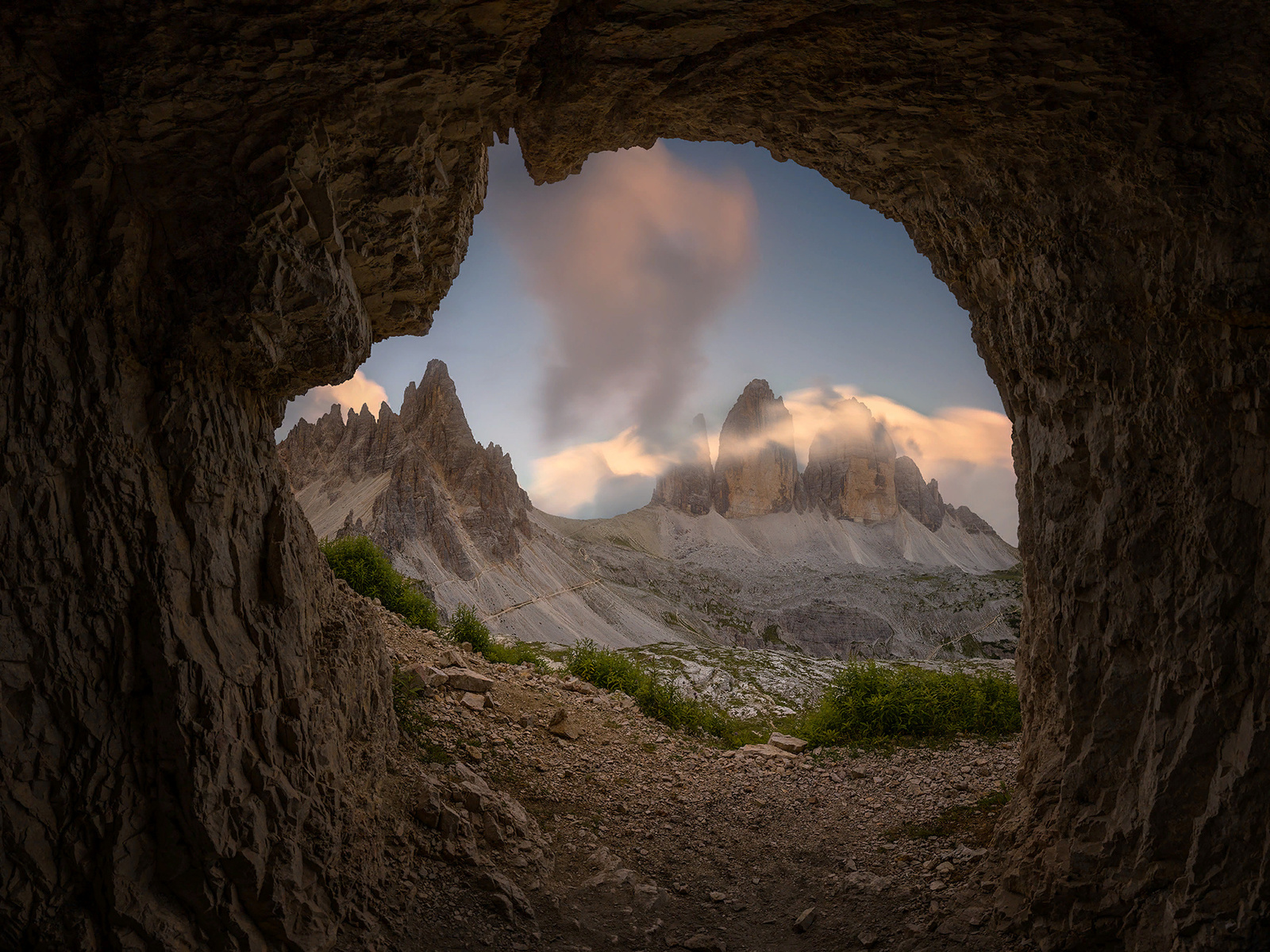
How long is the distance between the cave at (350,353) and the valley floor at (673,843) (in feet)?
3.09

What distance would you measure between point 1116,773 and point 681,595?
6989 centimetres

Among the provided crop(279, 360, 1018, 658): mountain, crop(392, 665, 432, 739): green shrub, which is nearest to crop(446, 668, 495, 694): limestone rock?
crop(392, 665, 432, 739): green shrub

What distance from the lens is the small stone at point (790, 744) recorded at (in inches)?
493

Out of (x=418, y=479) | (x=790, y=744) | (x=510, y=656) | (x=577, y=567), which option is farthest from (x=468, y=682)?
(x=577, y=567)

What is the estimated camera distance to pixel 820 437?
14312 cm

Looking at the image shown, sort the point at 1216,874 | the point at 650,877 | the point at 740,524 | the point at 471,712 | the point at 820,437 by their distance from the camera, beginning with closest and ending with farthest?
the point at 1216,874 → the point at 650,877 → the point at 471,712 → the point at 740,524 → the point at 820,437

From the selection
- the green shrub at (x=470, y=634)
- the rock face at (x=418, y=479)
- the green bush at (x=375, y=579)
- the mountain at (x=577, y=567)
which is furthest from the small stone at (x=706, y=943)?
the rock face at (x=418, y=479)

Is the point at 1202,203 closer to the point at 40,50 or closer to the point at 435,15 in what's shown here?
the point at 435,15

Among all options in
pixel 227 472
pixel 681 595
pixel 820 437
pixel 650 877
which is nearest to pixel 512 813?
pixel 650 877

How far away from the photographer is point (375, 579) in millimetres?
15188

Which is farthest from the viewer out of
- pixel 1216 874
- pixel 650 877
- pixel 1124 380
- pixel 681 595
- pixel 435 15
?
pixel 681 595

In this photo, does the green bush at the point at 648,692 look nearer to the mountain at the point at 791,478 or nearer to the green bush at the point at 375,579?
the green bush at the point at 375,579

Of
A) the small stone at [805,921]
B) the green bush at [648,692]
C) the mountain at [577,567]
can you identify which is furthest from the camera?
the mountain at [577,567]

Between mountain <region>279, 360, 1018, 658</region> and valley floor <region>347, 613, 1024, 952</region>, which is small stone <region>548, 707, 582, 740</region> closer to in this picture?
valley floor <region>347, 613, 1024, 952</region>
